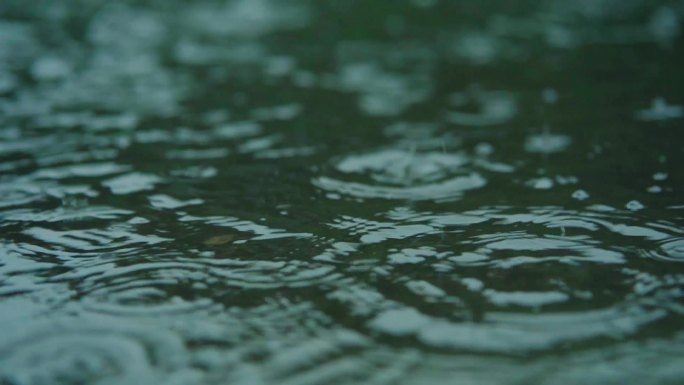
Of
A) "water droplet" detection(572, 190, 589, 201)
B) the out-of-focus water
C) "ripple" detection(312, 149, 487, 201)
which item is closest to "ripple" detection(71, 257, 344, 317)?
the out-of-focus water

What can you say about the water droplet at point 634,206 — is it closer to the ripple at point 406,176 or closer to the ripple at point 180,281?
the ripple at point 406,176

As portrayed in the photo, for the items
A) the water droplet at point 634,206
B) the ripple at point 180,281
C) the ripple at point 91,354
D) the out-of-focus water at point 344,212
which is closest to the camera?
the ripple at point 91,354

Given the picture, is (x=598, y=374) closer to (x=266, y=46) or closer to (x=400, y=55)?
(x=400, y=55)

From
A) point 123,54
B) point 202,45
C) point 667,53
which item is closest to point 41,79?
point 123,54

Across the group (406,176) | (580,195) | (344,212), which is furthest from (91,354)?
Answer: (580,195)

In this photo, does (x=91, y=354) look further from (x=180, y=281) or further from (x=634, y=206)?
(x=634, y=206)

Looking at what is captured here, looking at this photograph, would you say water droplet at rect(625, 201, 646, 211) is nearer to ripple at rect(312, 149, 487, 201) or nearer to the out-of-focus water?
the out-of-focus water

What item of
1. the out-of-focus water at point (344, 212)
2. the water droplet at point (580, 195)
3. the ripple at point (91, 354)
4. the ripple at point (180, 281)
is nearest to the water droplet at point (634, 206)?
the out-of-focus water at point (344, 212)

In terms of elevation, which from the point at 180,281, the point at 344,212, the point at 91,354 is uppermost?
the point at 344,212
